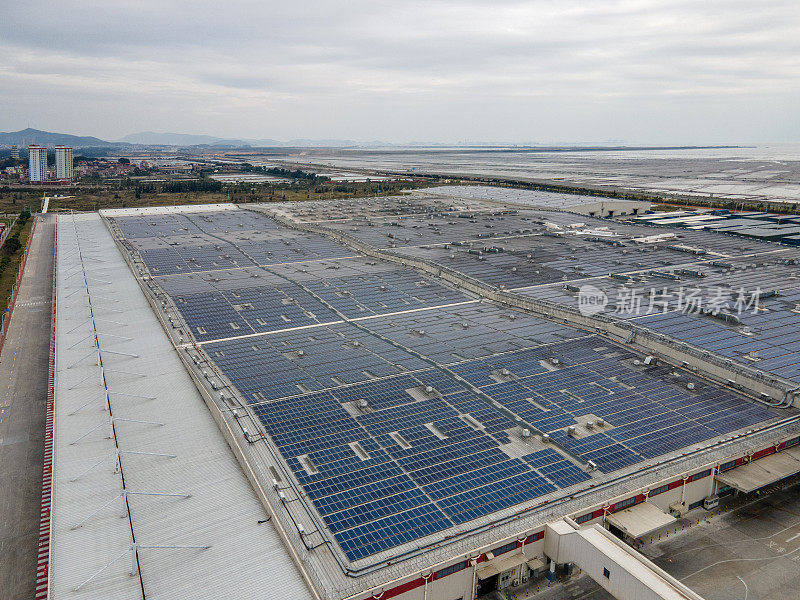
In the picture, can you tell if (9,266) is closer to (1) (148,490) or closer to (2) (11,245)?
(2) (11,245)

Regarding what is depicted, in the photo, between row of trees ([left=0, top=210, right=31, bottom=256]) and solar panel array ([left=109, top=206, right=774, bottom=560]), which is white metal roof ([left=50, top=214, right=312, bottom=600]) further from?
row of trees ([left=0, top=210, right=31, bottom=256])

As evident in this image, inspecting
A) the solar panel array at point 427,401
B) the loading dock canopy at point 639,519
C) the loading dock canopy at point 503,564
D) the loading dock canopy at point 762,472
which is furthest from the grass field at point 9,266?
the loading dock canopy at point 762,472

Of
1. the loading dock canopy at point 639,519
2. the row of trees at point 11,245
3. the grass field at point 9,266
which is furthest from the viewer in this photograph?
the row of trees at point 11,245

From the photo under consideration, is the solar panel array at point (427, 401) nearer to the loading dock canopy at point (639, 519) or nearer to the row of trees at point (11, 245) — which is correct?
the loading dock canopy at point (639, 519)

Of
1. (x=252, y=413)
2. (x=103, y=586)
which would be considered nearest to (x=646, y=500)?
(x=252, y=413)

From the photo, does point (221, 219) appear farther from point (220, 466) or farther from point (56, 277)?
point (220, 466)
